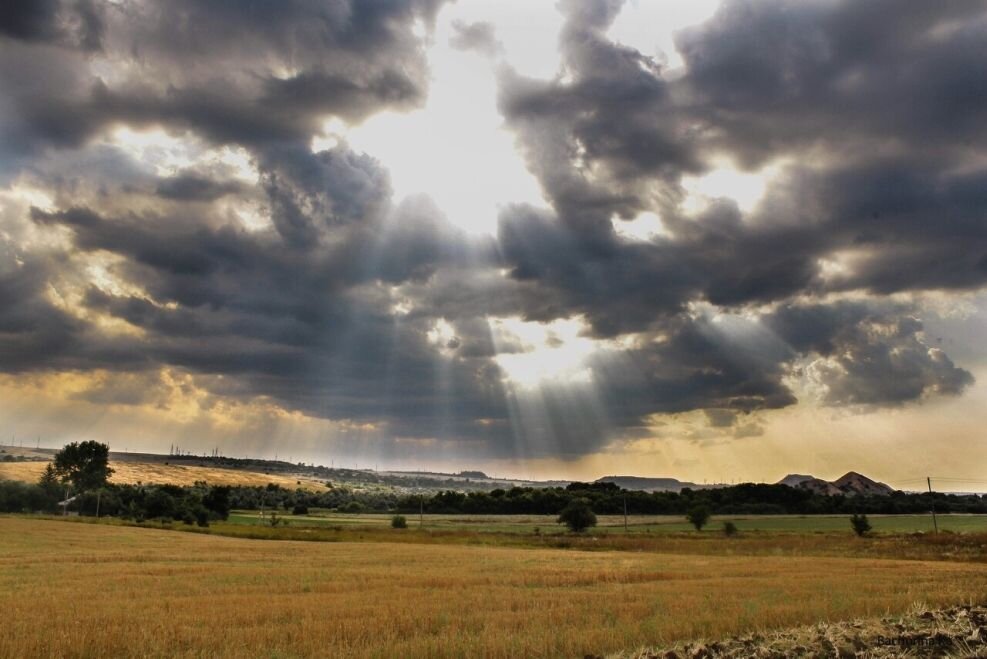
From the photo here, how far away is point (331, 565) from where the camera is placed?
46.5 metres

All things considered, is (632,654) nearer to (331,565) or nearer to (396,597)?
(396,597)

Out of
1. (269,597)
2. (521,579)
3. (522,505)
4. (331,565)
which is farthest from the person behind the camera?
(522,505)

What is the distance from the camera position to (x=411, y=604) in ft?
81.9

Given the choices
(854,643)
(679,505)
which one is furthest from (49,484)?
(854,643)

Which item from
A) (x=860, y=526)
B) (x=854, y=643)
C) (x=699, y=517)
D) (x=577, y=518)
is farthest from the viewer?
(x=699, y=517)

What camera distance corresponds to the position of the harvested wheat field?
17.4 meters

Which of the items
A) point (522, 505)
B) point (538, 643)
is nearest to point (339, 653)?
point (538, 643)

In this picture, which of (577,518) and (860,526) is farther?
(577,518)

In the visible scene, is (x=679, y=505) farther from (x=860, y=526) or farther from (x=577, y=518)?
(x=860, y=526)

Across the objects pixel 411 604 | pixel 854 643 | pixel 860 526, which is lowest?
pixel 860 526

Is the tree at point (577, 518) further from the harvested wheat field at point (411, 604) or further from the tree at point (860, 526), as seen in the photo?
the harvested wheat field at point (411, 604)

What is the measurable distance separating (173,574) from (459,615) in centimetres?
2317

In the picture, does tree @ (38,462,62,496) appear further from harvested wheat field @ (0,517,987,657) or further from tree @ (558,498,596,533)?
harvested wheat field @ (0,517,987,657)

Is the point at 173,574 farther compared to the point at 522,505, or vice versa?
the point at 522,505
